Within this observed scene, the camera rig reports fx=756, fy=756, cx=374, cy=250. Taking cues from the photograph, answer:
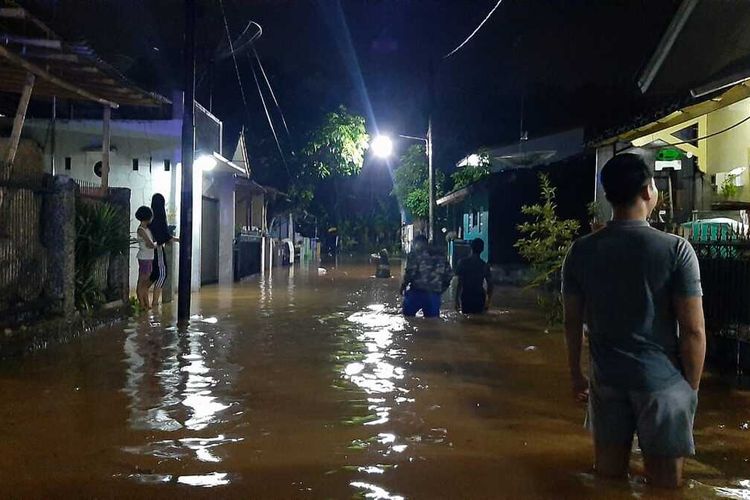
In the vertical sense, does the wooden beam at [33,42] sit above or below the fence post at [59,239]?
above

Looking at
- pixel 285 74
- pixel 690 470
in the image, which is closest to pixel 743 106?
pixel 690 470

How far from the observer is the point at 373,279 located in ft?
82.5

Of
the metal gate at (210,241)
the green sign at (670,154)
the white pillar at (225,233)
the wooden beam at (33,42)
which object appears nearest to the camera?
the wooden beam at (33,42)

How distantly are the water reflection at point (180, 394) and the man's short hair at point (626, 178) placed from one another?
2859 mm

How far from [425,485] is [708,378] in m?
4.57

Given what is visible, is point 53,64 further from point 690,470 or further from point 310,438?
point 690,470

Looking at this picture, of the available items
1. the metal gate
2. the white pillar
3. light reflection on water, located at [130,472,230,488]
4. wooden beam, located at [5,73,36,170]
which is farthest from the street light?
light reflection on water, located at [130,472,230,488]

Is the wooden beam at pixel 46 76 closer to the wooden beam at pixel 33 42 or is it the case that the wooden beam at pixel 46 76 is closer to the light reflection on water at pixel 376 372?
the wooden beam at pixel 33 42

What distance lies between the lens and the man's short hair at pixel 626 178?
364 cm

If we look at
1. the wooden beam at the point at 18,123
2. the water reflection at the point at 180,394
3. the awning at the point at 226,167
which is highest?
the awning at the point at 226,167

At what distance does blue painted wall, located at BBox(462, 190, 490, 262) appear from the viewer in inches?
976

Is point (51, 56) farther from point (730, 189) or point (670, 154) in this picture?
point (730, 189)

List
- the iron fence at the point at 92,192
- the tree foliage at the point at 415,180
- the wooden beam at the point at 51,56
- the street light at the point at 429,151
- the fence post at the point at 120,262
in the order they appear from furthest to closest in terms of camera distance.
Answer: the tree foliage at the point at 415,180, the street light at the point at 429,151, the fence post at the point at 120,262, the iron fence at the point at 92,192, the wooden beam at the point at 51,56

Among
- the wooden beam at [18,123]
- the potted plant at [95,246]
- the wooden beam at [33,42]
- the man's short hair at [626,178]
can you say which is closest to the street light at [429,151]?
the potted plant at [95,246]
